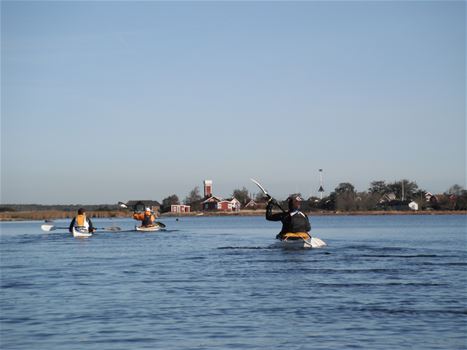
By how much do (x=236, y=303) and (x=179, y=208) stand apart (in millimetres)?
159230

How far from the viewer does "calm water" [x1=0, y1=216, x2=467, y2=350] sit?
13.6 metres

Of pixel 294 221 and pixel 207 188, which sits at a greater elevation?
pixel 207 188

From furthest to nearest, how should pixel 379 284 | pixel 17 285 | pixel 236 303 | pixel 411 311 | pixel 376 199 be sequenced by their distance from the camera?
pixel 376 199, pixel 17 285, pixel 379 284, pixel 236 303, pixel 411 311

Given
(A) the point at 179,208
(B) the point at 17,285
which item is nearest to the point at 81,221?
(B) the point at 17,285

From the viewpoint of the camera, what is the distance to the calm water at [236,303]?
13648 millimetres

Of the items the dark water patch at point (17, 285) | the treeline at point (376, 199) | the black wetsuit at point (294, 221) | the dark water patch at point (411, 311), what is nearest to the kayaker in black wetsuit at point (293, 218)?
the black wetsuit at point (294, 221)

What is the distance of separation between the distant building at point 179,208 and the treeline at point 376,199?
1664 mm

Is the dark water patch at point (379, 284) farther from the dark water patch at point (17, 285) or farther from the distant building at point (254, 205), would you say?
the distant building at point (254, 205)

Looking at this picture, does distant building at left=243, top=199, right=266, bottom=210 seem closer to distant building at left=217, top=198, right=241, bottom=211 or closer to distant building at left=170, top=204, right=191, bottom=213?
distant building at left=217, top=198, right=241, bottom=211

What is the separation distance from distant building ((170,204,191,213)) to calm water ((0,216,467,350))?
145 meters

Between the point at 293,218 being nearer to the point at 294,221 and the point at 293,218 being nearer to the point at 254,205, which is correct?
the point at 294,221

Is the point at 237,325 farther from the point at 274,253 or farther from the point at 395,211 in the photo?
the point at 395,211

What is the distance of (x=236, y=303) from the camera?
58.1 ft

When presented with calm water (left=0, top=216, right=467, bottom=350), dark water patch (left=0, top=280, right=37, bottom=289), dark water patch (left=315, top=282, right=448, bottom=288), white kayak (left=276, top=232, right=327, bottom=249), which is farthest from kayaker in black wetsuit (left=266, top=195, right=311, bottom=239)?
dark water patch (left=0, top=280, right=37, bottom=289)
